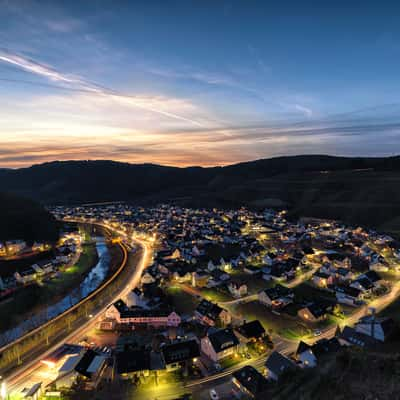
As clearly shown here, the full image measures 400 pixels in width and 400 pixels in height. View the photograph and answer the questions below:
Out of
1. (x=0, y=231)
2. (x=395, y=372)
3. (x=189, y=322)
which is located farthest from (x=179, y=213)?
(x=395, y=372)

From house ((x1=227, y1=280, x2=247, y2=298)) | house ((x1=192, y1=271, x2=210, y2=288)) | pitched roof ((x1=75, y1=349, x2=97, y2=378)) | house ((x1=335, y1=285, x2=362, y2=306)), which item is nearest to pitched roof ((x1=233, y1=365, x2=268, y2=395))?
pitched roof ((x1=75, y1=349, x2=97, y2=378))

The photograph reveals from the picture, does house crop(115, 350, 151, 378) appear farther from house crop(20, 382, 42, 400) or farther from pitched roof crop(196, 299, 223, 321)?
pitched roof crop(196, 299, 223, 321)

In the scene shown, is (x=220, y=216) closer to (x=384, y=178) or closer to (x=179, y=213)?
(x=179, y=213)

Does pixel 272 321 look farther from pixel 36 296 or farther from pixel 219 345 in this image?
pixel 36 296

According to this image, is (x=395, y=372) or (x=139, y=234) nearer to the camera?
(x=395, y=372)

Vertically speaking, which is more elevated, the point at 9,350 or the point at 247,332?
the point at 247,332

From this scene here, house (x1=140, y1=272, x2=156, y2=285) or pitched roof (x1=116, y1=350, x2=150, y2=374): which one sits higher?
pitched roof (x1=116, y1=350, x2=150, y2=374)

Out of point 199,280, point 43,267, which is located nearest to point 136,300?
point 199,280
